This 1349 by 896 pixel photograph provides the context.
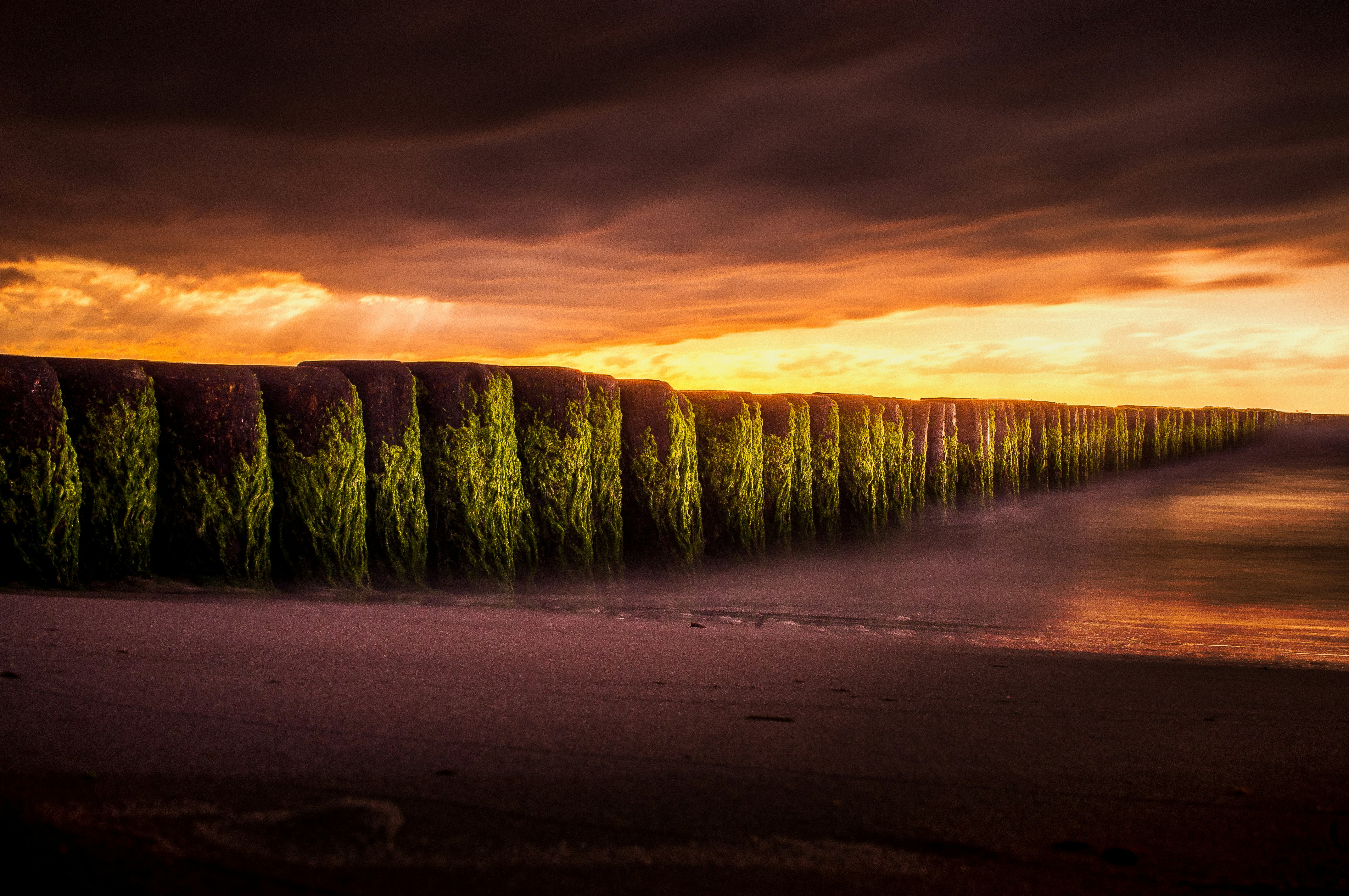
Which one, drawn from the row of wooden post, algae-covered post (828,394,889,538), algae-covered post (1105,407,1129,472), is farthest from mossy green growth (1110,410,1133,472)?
the row of wooden post

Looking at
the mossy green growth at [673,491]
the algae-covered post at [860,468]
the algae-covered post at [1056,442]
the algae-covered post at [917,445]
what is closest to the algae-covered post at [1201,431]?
the algae-covered post at [1056,442]

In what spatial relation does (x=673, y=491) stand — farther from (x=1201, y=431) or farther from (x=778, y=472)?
(x=1201, y=431)

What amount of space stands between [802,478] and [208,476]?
490 centimetres

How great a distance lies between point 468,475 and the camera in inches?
205

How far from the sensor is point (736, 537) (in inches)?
270

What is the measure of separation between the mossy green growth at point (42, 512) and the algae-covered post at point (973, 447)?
10286 mm

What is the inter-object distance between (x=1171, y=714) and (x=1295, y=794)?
0.68 m

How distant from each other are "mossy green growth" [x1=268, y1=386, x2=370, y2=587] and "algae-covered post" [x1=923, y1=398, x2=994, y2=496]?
9091 mm

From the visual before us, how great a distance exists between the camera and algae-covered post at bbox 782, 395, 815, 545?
25.6ft

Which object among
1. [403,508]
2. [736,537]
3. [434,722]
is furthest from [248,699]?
[736,537]

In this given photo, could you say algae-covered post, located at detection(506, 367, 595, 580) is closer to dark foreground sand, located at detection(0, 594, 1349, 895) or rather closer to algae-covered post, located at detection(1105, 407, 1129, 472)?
dark foreground sand, located at detection(0, 594, 1349, 895)

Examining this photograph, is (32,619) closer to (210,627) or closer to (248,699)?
(210,627)

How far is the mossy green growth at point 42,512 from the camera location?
4.00m

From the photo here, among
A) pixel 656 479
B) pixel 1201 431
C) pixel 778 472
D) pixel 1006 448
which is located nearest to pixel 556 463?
pixel 656 479
